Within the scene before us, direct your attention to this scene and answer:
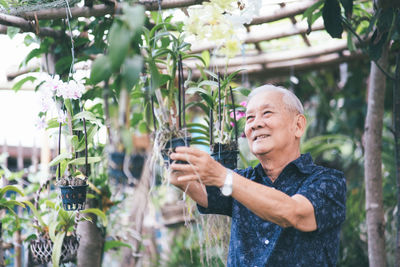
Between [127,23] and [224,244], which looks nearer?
[127,23]

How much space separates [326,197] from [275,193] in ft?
0.79

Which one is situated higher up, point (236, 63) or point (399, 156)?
point (236, 63)

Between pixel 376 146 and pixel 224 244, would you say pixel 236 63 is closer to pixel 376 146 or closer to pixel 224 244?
pixel 376 146

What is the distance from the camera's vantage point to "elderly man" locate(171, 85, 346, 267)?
1223 mm

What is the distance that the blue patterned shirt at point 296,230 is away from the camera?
1410 millimetres

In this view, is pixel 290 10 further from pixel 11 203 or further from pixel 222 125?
pixel 11 203

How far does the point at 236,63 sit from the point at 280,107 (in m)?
1.89

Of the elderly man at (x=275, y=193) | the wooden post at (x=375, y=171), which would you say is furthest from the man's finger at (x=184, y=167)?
the wooden post at (x=375, y=171)

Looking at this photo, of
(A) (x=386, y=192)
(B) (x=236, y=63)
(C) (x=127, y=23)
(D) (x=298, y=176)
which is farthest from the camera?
(A) (x=386, y=192)

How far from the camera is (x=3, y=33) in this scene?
2.13 metres

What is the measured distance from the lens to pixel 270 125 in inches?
62.0

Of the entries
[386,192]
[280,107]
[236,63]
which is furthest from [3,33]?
[386,192]

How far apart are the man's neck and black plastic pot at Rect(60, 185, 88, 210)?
0.67 metres

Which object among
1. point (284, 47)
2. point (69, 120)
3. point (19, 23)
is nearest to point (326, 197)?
point (69, 120)
